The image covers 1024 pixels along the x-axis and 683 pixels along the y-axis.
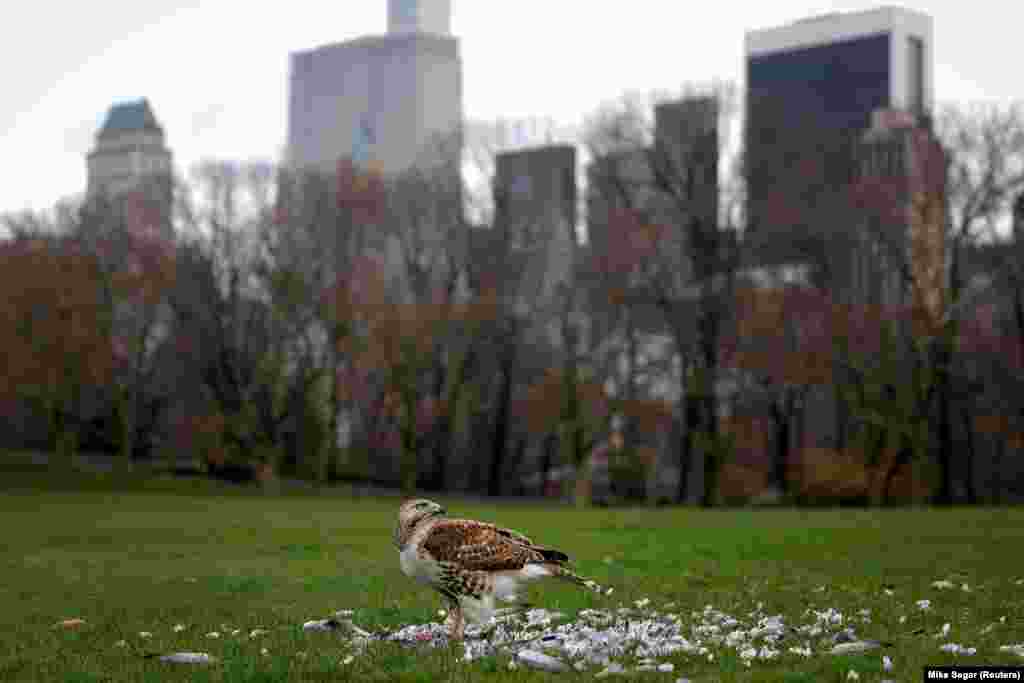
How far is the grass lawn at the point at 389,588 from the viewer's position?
496 inches

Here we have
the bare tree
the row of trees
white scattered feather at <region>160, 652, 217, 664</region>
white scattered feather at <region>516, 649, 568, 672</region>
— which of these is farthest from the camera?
the bare tree

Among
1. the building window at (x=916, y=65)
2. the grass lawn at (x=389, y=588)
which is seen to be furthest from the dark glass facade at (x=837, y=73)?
the grass lawn at (x=389, y=588)

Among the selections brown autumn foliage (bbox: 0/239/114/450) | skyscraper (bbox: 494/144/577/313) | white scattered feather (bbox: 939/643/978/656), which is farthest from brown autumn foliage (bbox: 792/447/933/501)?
white scattered feather (bbox: 939/643/978/656)

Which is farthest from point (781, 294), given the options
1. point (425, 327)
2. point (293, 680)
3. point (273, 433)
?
point (293, 680)

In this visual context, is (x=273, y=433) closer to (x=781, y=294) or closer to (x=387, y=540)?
(x=781, y=294)

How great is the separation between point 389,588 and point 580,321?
200 feet

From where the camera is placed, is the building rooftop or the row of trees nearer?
the row of trees

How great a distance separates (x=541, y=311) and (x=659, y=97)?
51.1 feet

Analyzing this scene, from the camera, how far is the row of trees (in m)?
71.4

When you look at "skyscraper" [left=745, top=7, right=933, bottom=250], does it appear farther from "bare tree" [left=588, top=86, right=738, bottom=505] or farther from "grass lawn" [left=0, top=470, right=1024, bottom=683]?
"grass lawn" [left=0, top=470, right=1024, bottom=683]

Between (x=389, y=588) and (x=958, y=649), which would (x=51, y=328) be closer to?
(x=389, y=588)

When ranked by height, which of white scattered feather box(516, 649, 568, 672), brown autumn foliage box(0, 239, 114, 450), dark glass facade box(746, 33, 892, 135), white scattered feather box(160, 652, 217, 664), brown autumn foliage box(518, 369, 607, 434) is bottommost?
white scattered feather box(160, 652, 217, 664)

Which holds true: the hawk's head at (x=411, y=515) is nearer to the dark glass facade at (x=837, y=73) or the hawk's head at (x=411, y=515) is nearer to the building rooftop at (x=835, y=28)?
the dark glass facade at (x=837, y=73)

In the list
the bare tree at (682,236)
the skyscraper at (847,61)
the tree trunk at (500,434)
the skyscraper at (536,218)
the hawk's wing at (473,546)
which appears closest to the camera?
the hawk's wing at (473,546)
